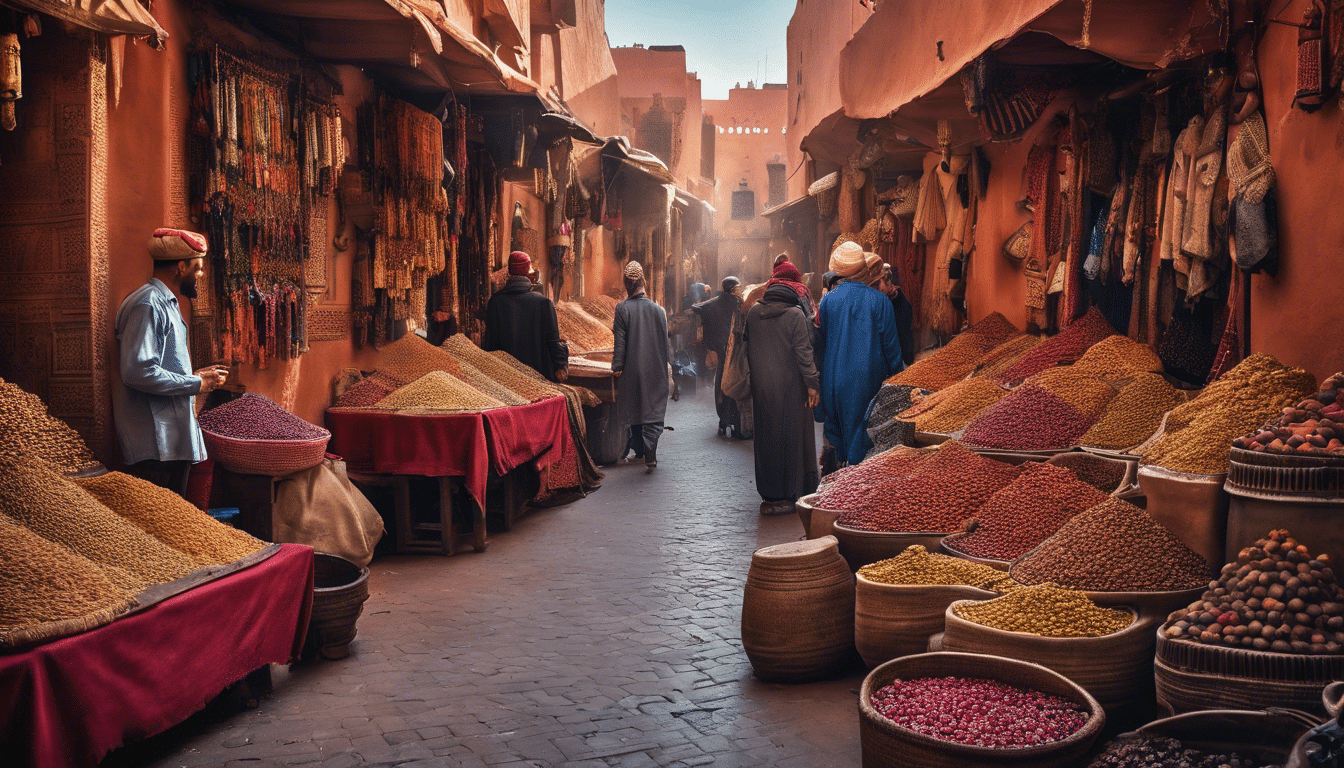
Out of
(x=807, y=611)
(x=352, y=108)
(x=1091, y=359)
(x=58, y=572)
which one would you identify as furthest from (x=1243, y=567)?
(x=352, y=108)

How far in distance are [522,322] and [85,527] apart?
17.5 feet

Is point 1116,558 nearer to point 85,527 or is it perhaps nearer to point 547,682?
point 547,682

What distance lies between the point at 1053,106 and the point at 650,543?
369cm

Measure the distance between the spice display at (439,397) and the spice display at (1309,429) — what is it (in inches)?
170

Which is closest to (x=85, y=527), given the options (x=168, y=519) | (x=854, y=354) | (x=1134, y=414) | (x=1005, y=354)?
(x=168, y=519)

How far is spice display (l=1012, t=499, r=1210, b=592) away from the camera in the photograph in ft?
10.1

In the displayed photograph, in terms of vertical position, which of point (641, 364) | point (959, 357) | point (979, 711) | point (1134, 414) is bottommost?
point (979, 711)

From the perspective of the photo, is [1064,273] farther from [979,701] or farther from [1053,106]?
[979,701]

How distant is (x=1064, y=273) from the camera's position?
652cm

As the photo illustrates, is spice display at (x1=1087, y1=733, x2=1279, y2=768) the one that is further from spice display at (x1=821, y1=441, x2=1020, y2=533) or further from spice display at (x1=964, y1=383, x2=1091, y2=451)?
spice display at (x1=964, y1=383, x2=1091, y2=451)

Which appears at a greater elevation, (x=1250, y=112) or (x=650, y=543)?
(x=1250, y=112)

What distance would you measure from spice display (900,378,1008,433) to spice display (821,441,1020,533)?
950 millimetres

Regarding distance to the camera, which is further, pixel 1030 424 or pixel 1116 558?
pixel 1030 424

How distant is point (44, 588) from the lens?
109 inches
